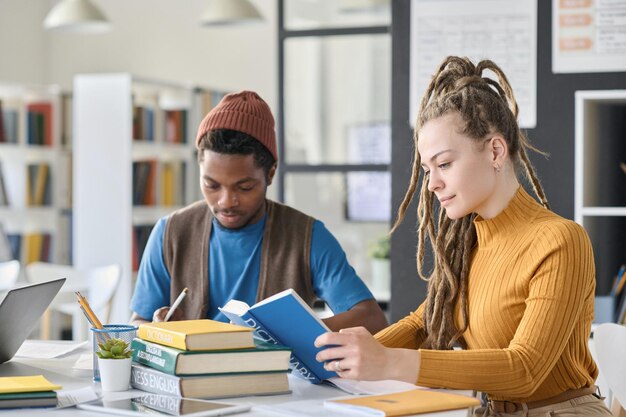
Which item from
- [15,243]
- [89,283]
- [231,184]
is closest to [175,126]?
[15,243]

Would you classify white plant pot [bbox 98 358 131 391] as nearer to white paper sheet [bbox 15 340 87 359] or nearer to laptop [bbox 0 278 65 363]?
laptop [bbox 0 278 65 363]

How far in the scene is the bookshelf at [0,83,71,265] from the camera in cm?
700

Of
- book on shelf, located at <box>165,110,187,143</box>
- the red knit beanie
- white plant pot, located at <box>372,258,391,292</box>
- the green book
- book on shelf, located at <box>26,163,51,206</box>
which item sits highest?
book on shelf, located at <box>165,110,187,143</box>

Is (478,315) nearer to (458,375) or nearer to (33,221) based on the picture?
(458,375)

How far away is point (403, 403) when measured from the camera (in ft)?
5.27

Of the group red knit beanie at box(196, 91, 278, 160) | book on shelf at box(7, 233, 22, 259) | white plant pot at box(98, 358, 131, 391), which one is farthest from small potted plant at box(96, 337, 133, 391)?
book on shelf at box(7, 233, 22, 259)

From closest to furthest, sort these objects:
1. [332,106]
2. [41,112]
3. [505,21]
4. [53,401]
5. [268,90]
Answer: [53,401], [505,21], [332,106], [41,112], [268,90]

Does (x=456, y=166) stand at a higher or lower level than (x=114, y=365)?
higher

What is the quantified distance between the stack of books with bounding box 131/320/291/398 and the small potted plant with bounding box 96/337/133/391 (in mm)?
24

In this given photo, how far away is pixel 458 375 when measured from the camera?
5.76 ft

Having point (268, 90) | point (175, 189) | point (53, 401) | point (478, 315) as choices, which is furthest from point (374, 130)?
point (53, 401)

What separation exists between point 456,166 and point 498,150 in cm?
10

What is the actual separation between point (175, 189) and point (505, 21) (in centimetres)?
419

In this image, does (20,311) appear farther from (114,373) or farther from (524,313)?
(524,313)
